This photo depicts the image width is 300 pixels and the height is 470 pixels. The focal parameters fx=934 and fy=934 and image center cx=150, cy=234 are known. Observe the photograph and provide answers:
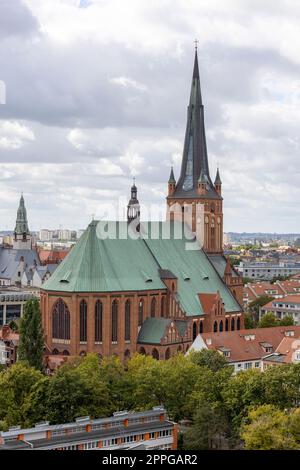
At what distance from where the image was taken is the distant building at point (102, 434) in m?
63.8

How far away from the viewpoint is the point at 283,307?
17950 cm

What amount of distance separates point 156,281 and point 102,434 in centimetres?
5259

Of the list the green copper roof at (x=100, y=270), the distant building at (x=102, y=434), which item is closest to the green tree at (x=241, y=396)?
the distant building at (x=102, y=434)

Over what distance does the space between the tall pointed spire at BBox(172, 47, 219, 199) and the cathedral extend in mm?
144

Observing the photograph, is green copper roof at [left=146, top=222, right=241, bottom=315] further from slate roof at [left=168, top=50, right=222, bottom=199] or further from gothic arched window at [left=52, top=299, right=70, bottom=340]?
gothic arched window at [left=52, top=299, right=70, bottom=340]

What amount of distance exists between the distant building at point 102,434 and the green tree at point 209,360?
57.1ft

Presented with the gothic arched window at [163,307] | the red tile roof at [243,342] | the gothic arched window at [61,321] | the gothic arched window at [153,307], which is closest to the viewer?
the red tile roof at [243,342]

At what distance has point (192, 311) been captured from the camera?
→ 120000mm

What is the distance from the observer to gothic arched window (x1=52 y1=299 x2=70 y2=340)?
110938 millimetres

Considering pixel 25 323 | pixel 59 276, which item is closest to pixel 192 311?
pixel 59 276

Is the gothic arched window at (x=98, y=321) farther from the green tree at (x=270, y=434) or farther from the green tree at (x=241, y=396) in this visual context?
the green tree at (x=270, y=434)

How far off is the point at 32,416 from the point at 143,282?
42657 mm

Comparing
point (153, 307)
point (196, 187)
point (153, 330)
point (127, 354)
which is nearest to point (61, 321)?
point (127, 354)

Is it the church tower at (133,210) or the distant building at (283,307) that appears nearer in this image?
the church tower at (133,210)
